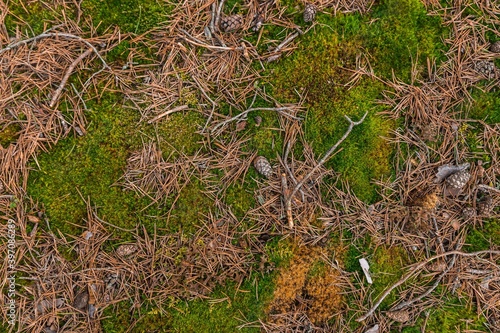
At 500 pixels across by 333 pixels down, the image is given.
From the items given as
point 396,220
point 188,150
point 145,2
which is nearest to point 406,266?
point 396,220

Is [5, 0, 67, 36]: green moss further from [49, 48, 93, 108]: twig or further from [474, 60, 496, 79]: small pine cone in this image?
[474, 60, 496, 79]: small pine cone

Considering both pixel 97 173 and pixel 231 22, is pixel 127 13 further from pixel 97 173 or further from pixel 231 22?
pixel 97 173

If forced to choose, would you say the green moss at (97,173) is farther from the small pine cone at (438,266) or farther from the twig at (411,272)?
the small pine cone at (438,266)

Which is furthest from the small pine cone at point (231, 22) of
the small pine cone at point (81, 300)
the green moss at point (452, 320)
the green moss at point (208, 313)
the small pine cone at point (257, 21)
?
the green moss at point (452, 320)

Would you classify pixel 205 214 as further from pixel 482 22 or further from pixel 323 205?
pixel 482 22

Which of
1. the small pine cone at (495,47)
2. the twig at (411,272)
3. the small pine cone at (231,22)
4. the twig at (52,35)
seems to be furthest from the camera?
the small pine cone at (495,47)

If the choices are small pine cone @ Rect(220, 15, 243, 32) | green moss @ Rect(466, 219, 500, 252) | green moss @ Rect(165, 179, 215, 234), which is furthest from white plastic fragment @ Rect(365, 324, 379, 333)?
small pine cone @ Rect(220, 15, 243, 32)

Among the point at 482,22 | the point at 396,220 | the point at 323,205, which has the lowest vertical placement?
the point at 396,220
